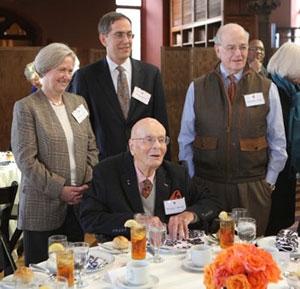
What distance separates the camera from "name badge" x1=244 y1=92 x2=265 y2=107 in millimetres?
3109

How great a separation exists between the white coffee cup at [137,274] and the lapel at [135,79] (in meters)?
1.65

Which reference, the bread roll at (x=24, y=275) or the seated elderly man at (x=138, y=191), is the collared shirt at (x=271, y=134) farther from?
the bread roll at (x=24, y=275)

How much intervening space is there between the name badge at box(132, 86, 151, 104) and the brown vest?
35 cm

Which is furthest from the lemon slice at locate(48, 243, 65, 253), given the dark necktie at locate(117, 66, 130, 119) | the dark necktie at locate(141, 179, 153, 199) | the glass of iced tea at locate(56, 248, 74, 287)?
the dark necktie at locate(117, 66, 130, 119)

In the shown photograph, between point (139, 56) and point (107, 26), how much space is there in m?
8.64

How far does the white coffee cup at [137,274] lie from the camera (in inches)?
69.3

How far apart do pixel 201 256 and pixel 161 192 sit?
672mm

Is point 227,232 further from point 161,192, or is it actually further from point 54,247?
point 54,247

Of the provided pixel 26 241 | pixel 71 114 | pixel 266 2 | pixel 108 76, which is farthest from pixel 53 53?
pixel 266 2

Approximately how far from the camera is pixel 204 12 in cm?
1002

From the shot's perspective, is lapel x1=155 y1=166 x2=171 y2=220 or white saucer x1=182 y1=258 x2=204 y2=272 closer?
white saucer x1=182 y1=258 x2=204 y2=272

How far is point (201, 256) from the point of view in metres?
1.95

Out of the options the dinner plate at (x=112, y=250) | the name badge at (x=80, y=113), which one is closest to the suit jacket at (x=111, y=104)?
the name badge at (x=80, y=113)

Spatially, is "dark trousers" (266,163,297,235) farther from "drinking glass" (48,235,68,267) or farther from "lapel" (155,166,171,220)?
"drinking glass" (48,235,68,267)
